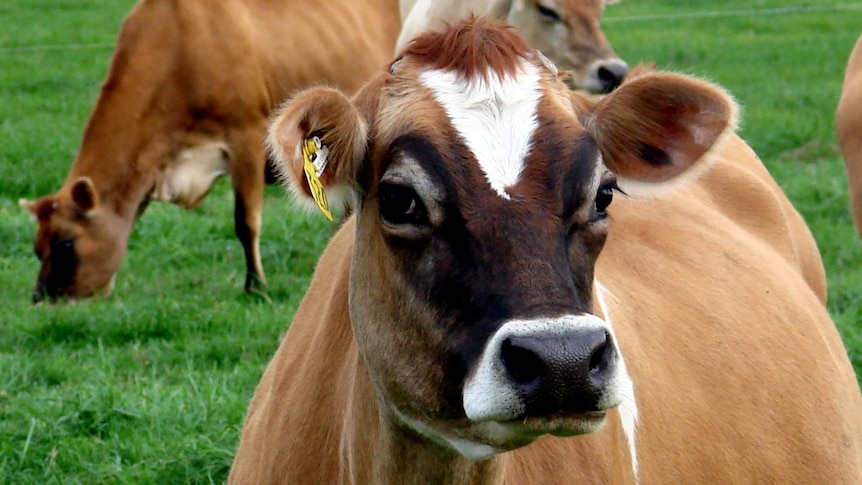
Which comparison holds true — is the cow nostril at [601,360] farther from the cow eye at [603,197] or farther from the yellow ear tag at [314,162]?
the yellow ear tag at [314,162]

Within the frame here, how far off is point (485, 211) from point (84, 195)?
580 centimetres

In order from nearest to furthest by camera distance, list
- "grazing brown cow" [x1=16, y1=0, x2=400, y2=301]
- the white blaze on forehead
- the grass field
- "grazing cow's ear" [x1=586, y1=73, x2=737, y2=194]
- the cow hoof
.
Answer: the white blaze on forehead
"grazing cow's ear" [x1=586, y1=73, x2=737, y2=194]
the grass field
the cow hoof
"grazing brown cow" [x1=16, y1=0, x2=400, y2=301]

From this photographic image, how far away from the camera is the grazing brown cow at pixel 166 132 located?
7.64m

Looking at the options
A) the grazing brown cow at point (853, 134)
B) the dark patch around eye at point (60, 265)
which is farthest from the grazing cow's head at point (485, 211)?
the dark patch around eye at point (60, 265)

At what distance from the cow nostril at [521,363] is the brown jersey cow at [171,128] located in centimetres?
534

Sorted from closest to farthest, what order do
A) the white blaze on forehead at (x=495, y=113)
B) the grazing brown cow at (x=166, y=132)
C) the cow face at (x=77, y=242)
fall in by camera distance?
the white blaze on forehead at (x=495, y=113), the cow face at (x=77, y=242), the grazing brown cow at (x=166, y=132)

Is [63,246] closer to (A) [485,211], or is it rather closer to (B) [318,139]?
(B) [318,139]

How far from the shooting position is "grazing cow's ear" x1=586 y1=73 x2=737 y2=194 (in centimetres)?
268

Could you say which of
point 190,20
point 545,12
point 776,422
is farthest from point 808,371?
point 190,20

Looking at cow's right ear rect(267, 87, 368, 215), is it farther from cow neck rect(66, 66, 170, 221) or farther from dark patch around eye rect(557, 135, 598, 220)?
cow neck rect(66, 66, 170, 221)

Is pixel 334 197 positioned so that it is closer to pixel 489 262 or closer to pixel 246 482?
pixel 489 262

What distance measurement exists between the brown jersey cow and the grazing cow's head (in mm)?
4780

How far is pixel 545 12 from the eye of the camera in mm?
7402

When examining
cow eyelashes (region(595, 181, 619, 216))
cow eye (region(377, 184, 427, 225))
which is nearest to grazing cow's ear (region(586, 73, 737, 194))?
cow eyelashes (region(595, 181, 619, 216))
